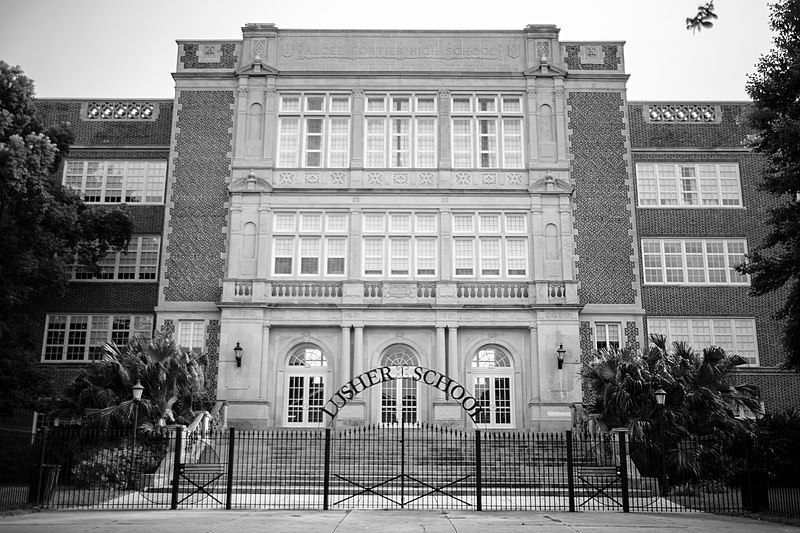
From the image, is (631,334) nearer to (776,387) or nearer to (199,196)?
(776,387)

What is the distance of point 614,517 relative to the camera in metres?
18.5

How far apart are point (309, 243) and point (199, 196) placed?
5018 mm

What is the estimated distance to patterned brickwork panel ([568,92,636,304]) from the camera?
1344 inches

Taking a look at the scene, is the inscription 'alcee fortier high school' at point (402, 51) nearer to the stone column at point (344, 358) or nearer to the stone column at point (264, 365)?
the stone column at point (344, 358)

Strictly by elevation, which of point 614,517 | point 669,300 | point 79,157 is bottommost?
point 614,517

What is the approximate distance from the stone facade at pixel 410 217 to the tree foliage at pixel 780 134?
11.2 meters

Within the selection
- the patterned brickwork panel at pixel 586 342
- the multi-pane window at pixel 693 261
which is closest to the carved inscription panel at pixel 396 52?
the multi-pane window at pixel 693 261

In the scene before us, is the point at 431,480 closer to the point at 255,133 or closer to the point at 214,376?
the point at 214,376

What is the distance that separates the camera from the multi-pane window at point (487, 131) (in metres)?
35.2

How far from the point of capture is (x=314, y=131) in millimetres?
35562

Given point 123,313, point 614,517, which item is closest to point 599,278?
point 614,517

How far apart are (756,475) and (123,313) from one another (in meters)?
24.9

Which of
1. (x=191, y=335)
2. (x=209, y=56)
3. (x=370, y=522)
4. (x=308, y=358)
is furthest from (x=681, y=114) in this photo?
(x=370, y=522)

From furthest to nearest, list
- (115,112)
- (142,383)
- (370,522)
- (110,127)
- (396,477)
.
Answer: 1. (115,112)
2. (110,127)
3. (142,383)
4. (396,477)
5. (370,522)
